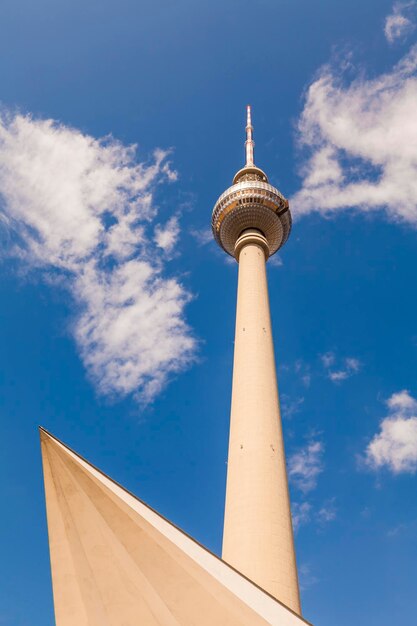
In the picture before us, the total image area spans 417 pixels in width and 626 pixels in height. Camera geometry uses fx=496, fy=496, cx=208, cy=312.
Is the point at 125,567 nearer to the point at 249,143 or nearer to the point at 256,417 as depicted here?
the point at 256,417

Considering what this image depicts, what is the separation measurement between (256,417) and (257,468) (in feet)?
16.4

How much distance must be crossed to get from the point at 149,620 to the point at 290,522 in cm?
2906

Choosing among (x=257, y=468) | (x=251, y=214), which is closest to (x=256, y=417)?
(x=257, y=468)

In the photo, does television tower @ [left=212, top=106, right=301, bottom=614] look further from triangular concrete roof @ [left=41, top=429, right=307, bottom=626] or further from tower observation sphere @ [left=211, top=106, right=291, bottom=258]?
triangular concrete roof @ [left=41, top=429, right=307, bottom=626]

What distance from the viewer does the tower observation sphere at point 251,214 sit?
65.7 metres

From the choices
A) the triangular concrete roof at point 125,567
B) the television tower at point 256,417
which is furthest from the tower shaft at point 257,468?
the triangular concrete roof at point 125,567

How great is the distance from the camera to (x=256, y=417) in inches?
1751

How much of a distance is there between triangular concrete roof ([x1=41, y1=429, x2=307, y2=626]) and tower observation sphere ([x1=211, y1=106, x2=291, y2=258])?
52.5 m

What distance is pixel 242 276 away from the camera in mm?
59000

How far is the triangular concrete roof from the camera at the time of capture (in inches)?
490

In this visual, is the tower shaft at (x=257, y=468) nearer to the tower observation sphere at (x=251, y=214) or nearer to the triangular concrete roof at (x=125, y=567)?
the tower observation sphere at (x=251, y=214)

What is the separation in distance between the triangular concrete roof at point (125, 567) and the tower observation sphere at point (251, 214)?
52.5m

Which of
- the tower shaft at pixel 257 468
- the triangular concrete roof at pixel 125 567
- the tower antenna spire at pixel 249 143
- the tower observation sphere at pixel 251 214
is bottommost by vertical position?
the triangular concrete roof at pixel 125 567

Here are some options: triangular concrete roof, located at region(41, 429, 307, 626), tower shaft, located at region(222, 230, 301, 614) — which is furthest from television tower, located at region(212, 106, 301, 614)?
triangular concrete roof, located at region(41, 429, 307, 626)
